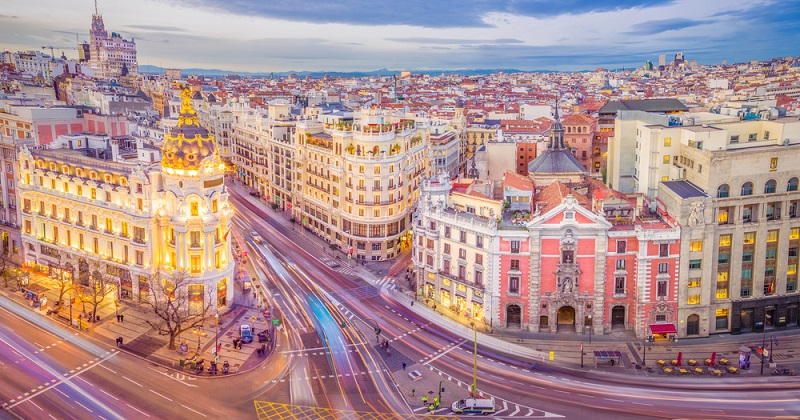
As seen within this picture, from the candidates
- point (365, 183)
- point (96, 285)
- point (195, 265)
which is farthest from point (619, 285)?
point (96, 285)

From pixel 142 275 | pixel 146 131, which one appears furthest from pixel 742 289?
pixel 146 131

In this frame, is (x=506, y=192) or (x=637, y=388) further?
(x=506, y=192)

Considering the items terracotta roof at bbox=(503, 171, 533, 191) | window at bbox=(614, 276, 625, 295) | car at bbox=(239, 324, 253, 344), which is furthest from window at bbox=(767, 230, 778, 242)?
car at bbox=(239, 324, 253, 344)

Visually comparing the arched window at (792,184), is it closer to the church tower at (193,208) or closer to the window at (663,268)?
the window at (663,268)

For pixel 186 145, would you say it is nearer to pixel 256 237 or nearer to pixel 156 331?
pixel 156 331

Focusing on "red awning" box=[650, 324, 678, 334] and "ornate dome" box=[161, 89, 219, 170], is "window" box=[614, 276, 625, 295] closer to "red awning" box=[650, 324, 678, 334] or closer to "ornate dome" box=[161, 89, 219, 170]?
"red awning" box=[650, 324, 678, 334]

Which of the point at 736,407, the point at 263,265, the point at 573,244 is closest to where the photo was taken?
the point at 736,407

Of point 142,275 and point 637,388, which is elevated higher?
point 142,275

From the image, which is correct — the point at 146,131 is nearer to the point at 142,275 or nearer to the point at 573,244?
the point at 142,275

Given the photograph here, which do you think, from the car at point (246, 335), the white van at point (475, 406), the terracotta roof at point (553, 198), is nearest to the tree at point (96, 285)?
the car at point (246, 335)
